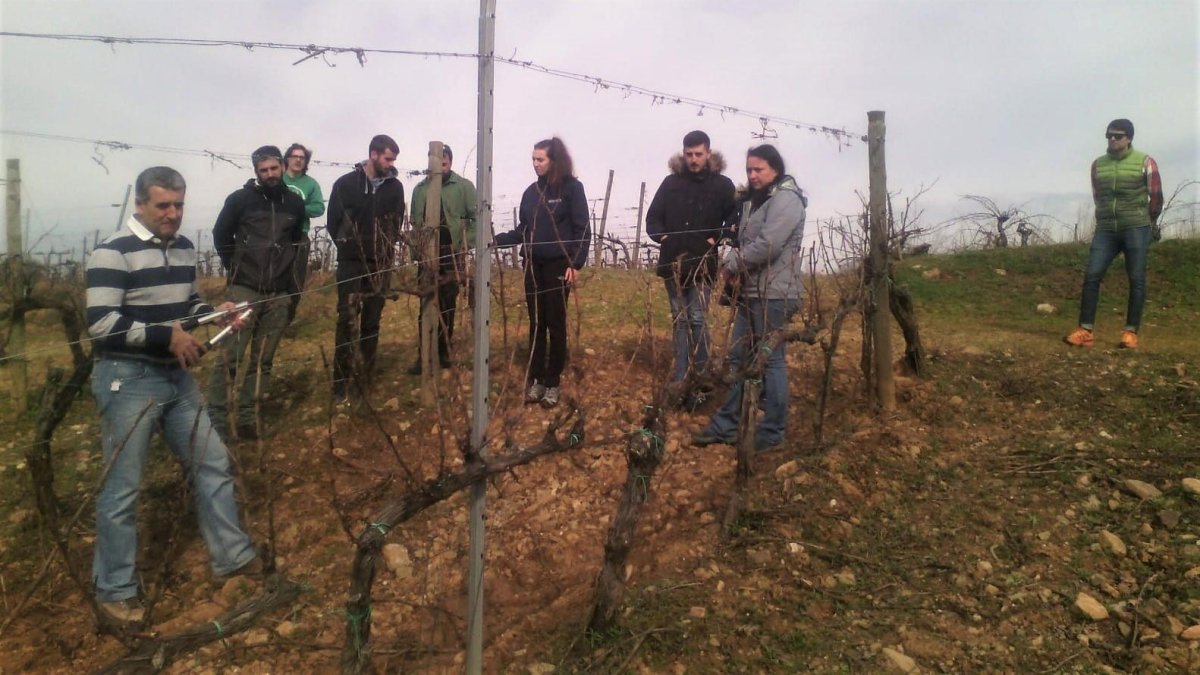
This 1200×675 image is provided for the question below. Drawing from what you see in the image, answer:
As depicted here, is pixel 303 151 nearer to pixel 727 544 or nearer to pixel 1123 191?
pixel 727 544

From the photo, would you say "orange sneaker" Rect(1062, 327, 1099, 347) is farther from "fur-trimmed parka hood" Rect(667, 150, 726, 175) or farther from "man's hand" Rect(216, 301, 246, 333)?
"man's hand" Rect(216, 301, 246, 333)

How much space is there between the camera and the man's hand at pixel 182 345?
10.0 ft

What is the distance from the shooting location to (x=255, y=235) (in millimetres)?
4430

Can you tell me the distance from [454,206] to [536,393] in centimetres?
123

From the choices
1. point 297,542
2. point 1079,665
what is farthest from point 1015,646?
point 297,542

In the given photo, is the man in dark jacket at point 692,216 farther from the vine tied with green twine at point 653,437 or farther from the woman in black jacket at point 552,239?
the vine tied with green twine at point 653,437

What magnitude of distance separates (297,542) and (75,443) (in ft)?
3.67

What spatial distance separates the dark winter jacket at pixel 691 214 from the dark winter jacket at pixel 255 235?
207cm

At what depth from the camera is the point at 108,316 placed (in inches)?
117

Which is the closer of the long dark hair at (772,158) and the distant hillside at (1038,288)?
the long dark hair at (772,158)

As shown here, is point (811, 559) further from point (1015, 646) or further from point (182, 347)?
point (182, 347)

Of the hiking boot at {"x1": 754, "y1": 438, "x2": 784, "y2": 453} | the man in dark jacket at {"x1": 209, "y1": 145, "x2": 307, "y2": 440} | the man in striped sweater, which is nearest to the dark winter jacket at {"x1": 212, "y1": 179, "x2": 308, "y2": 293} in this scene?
the man in dark jacket at {"x1": 209, "y1": 145, "x2": 307, "y2": 440}

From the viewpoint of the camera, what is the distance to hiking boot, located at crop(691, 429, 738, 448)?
450cm

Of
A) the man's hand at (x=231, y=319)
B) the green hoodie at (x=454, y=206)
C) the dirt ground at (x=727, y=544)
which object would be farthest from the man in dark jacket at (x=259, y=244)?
the man's hand at (x=231, y=319)
